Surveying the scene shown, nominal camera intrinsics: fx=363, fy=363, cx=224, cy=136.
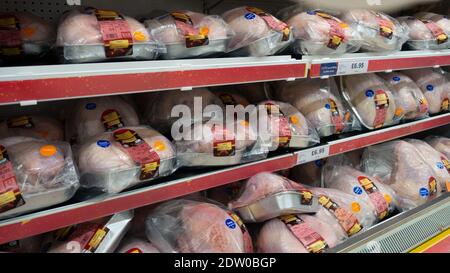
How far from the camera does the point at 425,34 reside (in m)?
1.97

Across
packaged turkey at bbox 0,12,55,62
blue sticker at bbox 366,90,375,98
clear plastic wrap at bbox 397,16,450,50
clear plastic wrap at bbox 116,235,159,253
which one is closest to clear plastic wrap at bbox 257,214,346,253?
clear plastic wrap at bbox 116,235,159,253

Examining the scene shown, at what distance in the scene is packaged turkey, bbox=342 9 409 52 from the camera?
67.1 inches

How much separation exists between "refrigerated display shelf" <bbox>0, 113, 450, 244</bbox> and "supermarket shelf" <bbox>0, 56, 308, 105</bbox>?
33 centimetres

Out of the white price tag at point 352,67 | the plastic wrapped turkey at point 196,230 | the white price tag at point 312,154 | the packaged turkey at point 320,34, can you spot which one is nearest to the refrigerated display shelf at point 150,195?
the white price tag at point 312,154

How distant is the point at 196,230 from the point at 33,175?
0.55 meters

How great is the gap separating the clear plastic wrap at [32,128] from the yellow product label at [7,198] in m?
0.31

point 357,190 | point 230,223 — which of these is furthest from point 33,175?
point 357,190

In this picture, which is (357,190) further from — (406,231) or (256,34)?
(256,34)

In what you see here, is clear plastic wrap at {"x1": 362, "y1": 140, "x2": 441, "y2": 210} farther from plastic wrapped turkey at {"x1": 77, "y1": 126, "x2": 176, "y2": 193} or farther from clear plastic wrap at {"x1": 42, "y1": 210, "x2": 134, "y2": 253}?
clear plastic wrap at {"x1": 42, "y1": 210, "x2": 134, "y2": 253}

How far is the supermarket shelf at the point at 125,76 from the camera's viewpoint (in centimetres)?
90

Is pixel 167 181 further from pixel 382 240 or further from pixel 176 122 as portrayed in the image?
pixel 382 240

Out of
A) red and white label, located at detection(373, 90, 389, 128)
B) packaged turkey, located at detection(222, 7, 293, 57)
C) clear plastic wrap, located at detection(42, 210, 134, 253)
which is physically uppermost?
packaged turkey, located at detection(222, 7, 293, 57)

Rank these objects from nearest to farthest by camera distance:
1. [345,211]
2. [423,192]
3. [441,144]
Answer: [345,211] < [423,192] < [441,144]

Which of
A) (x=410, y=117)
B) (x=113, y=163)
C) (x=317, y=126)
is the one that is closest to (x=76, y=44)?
(x=113, y=163)
